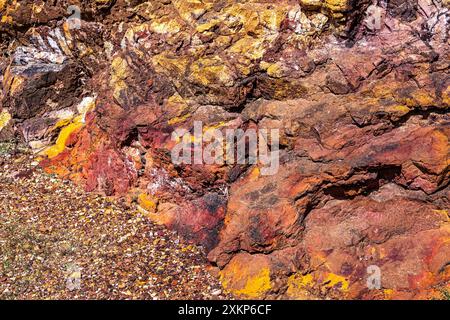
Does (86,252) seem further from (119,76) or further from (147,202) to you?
(119,76)

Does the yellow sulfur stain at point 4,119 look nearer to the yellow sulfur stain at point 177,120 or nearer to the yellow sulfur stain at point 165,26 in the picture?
the yellow sulfur stain at point 165,26

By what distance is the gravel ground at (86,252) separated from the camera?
6605 mm

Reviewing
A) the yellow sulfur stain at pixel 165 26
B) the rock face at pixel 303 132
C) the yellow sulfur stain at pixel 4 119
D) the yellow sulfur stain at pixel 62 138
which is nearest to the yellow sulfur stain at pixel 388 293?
Answer: the rock face at pixel 303 132

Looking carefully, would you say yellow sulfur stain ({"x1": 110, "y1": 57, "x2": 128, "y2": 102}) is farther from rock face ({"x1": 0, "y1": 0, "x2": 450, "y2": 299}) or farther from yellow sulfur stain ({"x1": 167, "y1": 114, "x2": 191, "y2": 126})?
yellow sulfur stain ({"x1": 167, "y1": 114, "x2": 191, "y2": 126})

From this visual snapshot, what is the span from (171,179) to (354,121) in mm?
2653

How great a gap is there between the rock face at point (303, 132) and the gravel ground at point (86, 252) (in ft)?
1.06

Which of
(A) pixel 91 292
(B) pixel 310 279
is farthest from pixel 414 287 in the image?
(A) pixel 91 292

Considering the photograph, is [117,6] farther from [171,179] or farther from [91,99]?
[171,179]

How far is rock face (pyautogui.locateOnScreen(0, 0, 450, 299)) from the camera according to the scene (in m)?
6.53

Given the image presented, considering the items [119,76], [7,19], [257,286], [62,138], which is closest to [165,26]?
[119,76]

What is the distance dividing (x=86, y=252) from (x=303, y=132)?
332 cm

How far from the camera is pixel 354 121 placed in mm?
6621

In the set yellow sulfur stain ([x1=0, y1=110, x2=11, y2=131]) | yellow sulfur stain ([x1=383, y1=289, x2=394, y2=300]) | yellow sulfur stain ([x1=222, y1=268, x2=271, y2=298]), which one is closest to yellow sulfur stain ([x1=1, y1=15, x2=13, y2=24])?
yellow sulfur stain ([x1=0, y1=110, x2=11, y2=131])

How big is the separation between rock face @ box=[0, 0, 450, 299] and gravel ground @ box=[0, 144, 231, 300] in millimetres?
322
